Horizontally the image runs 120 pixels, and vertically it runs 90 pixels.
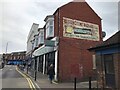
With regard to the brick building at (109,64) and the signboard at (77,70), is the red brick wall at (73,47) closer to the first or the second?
the signboard at (77,70)

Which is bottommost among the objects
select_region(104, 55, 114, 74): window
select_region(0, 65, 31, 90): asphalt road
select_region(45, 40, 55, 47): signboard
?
select_region(0, 65, 31, 90): asphalt road

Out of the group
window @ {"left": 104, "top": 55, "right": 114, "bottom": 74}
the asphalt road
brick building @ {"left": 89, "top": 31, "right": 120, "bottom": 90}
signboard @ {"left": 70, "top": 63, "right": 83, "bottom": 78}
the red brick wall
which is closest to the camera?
brick building @ {"left": 89, "top": 31, "right": 120, "bottom": 90}

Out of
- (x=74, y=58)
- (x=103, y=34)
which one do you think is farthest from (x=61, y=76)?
(x=103, y=34)

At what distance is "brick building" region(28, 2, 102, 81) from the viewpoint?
20406mm

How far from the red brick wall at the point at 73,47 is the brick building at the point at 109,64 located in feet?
17.9

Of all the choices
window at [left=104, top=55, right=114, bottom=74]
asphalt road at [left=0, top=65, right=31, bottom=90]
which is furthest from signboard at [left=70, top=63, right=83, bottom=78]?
window at [left=104, top=55, right=114, bottom=74]

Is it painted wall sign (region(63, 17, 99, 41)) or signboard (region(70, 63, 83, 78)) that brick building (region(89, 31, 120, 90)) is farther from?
painted wall sign (region(63, 17, 99, 41))

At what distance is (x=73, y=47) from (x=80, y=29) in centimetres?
249

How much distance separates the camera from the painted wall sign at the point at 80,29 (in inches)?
849

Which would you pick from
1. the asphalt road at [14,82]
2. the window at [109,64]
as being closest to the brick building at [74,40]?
the asphalt road at [14,82]

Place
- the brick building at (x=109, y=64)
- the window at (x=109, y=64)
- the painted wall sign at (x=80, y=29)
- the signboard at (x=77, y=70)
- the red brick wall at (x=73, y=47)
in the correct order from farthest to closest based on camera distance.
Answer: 1. the painted wall sign at (x=80, y=29)
2. the signboard at (x=77, y=70)
3. the red brick wall at (x=73, y=47)
4. the window at (x=109, y=64)
5. the brick building at (x=109, y=64)

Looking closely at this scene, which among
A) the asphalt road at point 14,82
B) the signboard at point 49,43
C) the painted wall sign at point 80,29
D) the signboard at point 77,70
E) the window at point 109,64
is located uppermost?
the painted wall sign at point 80,29

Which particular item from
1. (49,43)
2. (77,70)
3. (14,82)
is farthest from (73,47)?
(14,82)

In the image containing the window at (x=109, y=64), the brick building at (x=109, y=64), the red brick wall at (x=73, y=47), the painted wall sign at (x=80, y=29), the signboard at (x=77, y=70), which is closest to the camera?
the brick building at (x=109, y=64)
